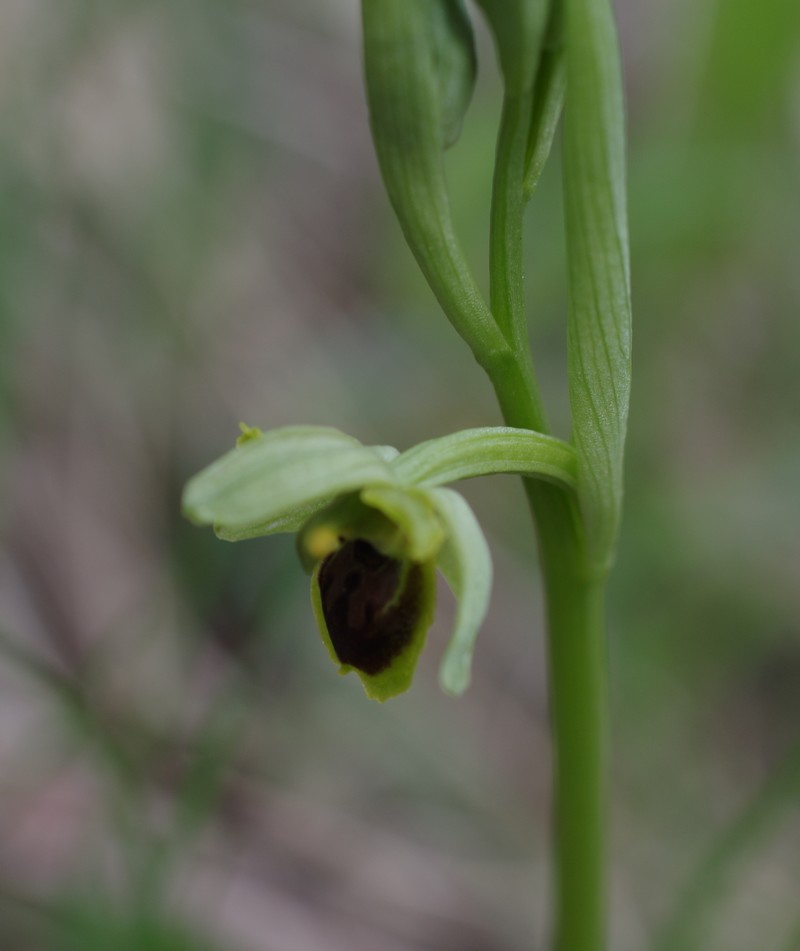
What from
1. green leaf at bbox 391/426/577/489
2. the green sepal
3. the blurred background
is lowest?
the blurred background

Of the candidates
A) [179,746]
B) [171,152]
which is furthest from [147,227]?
[179,746]

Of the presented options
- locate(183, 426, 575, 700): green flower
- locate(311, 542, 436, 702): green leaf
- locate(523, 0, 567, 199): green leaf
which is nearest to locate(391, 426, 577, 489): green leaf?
locate(183, 426, 575, 700): green flower

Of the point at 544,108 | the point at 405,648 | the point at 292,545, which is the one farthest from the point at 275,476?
the point at 292,545

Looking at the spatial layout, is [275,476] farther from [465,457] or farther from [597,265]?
[597,265]

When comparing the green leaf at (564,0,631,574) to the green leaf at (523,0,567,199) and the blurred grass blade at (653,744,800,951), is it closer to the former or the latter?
the green leaf at (523,0,567,199)

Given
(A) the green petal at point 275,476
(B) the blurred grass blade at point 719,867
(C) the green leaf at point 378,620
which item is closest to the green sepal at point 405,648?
(C) the green leaf at point 378,620

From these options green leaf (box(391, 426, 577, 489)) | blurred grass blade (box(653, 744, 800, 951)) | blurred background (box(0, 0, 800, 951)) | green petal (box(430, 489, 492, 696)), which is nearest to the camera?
green petal (box(430, 489, 492, 696))
